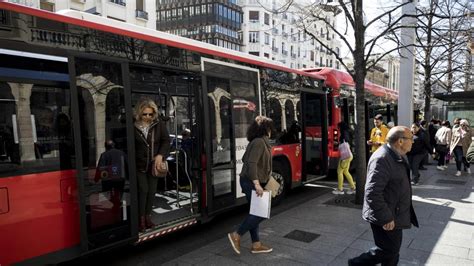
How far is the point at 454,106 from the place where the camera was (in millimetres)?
17906

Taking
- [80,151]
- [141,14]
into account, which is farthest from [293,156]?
[141,14]

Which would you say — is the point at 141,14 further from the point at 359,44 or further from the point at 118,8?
the point at 359,44

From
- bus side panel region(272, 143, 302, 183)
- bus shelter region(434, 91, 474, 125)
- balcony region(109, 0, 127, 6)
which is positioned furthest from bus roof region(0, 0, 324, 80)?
balcony region(109, 0, 127, 6)

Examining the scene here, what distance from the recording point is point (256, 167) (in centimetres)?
464

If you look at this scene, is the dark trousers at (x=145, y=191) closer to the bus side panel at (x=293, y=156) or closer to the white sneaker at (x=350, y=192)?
the bus side panel at (x=293, y=156)

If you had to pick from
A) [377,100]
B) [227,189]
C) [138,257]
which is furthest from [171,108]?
[377,100]

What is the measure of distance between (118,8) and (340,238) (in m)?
25.7

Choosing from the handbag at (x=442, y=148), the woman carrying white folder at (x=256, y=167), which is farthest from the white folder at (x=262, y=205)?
the handbag at (x=442, y=148)

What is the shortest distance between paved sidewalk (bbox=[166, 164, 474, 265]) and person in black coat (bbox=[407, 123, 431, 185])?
72.7 inches

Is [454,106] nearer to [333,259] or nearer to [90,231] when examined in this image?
[333,259]

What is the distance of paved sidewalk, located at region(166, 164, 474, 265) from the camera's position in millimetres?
4750

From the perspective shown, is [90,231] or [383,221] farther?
[90,231]

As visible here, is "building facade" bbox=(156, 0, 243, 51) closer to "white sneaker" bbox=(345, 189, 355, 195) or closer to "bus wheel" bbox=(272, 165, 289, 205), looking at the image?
"white sneaker" bbox=(345, 189, 355, 195)

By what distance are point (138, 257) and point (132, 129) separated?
1.75 m
